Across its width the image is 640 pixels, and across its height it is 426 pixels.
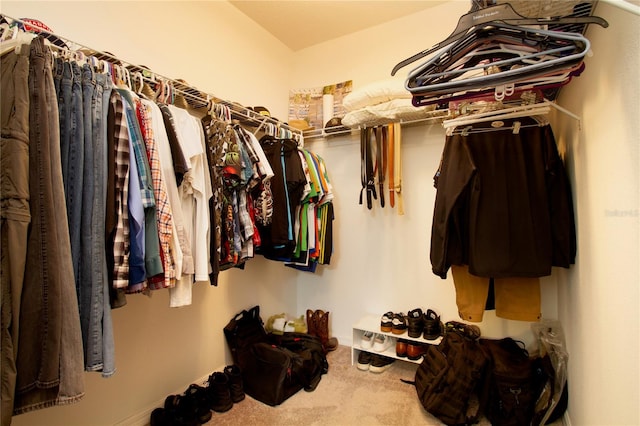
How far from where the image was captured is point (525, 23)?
857 mm

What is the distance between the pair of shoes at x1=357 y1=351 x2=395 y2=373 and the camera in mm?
2217

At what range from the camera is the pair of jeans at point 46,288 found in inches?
31.5

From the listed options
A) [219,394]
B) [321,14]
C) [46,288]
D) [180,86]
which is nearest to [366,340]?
[219,394]

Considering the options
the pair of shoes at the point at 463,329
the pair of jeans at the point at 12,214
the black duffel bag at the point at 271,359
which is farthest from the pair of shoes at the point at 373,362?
the pair of jeans at the point at 12,214

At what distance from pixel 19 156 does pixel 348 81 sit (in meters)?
2.42

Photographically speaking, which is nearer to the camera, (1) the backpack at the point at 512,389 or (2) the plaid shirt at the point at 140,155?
(2) the plaid shirt at the point at 140,155

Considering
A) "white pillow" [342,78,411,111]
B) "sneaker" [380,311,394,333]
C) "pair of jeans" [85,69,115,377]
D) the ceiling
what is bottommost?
"sneaker" [380,311,394,333]

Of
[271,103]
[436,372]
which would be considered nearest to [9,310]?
[436,372]

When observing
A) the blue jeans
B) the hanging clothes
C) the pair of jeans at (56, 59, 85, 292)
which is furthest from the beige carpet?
the pair of jeans at (56, 59, 85, 292)

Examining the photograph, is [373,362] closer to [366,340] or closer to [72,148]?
[366,340]

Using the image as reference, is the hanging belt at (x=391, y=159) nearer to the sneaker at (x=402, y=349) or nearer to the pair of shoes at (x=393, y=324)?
the pair of shoes at (x=393, y=324)

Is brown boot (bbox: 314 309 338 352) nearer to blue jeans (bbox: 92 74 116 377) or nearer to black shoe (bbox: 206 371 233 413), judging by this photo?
black shoe (bbox: 206 371 233 413)

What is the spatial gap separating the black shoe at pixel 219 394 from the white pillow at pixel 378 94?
6.97 feet

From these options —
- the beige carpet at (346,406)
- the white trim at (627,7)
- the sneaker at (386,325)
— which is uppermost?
the white trim at (627,7)
